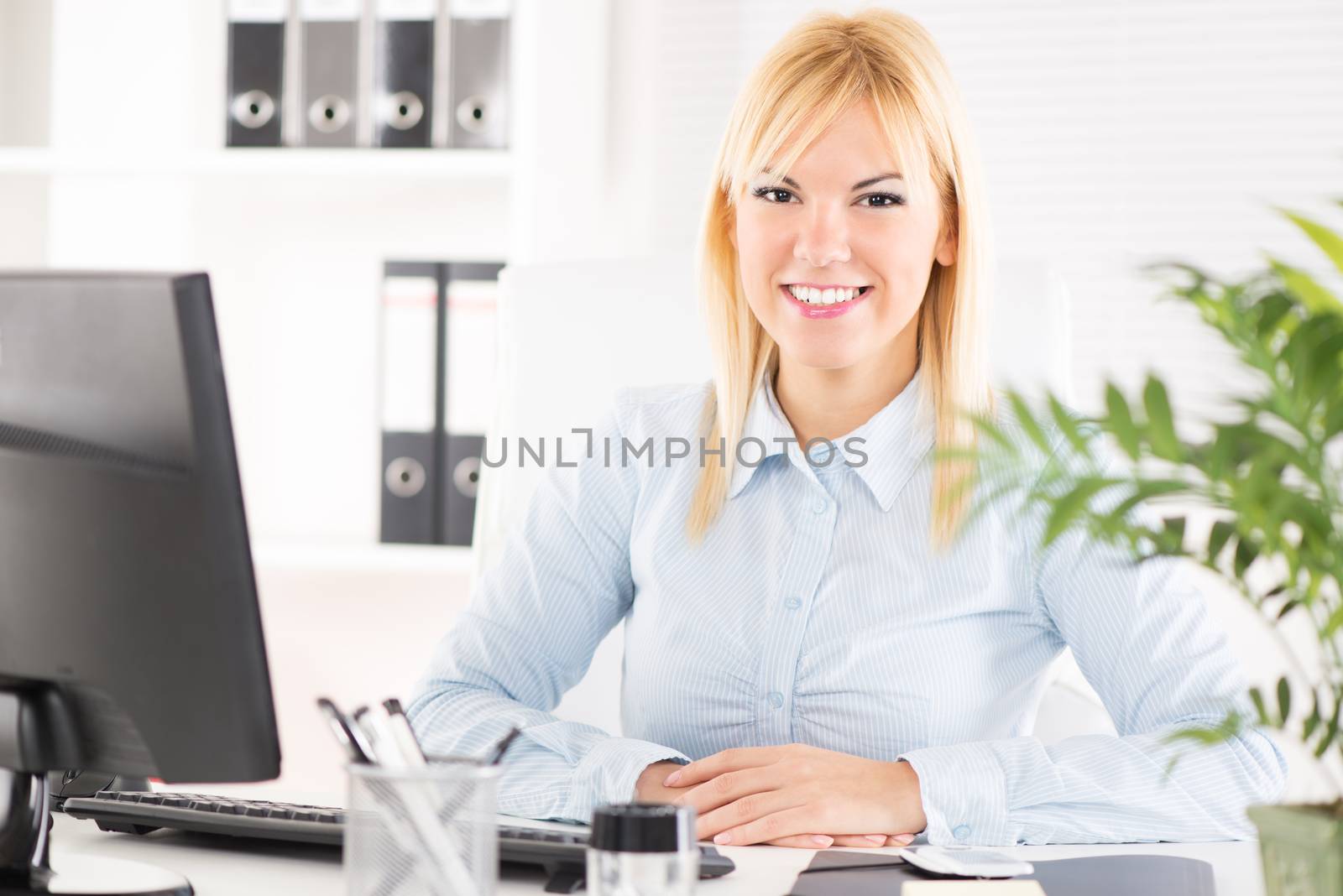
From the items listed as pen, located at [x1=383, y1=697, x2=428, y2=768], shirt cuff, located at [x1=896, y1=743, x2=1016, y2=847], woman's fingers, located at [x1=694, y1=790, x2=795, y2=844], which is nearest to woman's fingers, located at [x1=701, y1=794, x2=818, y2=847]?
woman's fingers, located at [x1=694, y1=790, x2=795, y2=844]

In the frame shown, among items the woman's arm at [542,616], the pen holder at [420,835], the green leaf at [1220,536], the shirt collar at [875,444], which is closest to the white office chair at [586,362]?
the woman's arm at [542,616]

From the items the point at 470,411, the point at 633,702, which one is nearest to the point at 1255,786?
the point at 633,702

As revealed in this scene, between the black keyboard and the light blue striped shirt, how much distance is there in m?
0.27

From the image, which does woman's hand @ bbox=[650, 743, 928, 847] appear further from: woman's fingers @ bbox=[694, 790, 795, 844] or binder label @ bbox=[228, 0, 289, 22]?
binder label @ bbox=[228, 0, 289, 22]

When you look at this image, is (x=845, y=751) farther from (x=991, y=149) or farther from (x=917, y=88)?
(x=991, y=149)

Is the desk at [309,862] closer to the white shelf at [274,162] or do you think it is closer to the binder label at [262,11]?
the white shelf at [274,162]

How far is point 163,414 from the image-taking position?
69cm

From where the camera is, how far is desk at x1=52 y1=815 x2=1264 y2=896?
0.80 metres

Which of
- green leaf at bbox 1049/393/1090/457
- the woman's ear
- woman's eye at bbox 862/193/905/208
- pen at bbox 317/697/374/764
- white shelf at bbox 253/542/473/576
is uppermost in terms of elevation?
woman's eye at bbox 862/193/905/208

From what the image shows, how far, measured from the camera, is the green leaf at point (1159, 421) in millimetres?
467

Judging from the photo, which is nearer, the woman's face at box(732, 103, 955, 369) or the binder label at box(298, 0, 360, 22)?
the woman's face at box(732, 103, 955, 369)

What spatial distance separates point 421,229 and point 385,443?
1.44 feet

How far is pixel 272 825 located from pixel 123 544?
25 cm

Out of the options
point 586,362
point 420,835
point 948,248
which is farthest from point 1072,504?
point 586,362
